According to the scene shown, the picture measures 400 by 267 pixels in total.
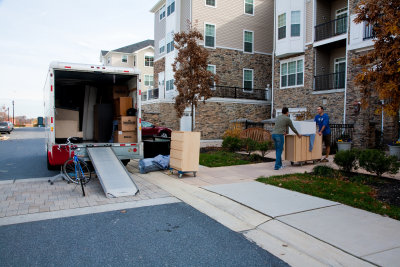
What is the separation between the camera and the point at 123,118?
968cm

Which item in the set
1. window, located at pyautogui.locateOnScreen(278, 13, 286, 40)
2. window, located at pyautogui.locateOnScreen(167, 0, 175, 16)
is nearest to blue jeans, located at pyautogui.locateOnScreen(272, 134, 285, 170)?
window, located at pyautogui.locateOnScreen(278, 13, 286, 40)

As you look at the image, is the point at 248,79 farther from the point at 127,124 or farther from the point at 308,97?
the point at 127,124

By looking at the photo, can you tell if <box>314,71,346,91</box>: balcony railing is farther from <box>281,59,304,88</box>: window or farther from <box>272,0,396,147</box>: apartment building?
<box>281,59,304,88</box>: window

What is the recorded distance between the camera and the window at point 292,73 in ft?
69.4

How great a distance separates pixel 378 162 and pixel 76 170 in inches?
286

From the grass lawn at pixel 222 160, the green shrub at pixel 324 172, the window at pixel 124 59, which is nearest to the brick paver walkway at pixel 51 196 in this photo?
the grass lawn at pixel 222 160

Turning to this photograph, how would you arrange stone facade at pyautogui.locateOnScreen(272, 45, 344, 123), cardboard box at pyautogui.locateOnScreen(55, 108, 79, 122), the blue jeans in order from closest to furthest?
1. the blue jeans
2. cardboard box at pyautogui.locateOnScreen(55, 108, 79, 122)
3. stone facade at pyautogui.locateOnScreen(272, 45, 344, 123)

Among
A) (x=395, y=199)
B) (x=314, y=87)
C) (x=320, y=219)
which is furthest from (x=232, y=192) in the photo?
(x=314, y=87)

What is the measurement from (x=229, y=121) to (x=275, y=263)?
2170 cm

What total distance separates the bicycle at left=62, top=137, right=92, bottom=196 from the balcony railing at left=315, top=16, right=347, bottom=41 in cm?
1736

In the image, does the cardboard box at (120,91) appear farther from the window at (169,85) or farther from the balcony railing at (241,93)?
the window at (169,85)

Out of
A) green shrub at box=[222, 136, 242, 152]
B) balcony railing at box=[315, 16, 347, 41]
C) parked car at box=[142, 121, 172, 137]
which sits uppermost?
balcony railing at box=[315, 16, 347, 41]

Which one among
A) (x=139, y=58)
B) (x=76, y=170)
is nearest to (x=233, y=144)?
(x=76, y=170)

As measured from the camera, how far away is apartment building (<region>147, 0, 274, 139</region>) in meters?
24.7
